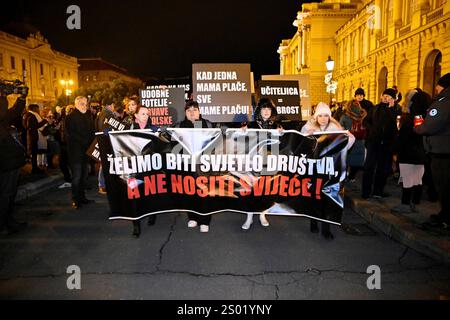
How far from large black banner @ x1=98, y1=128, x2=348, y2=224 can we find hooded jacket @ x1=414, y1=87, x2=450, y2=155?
1.50 meters

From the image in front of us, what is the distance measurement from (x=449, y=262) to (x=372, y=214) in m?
1.88

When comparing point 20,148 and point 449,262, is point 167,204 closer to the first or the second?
point 20,148

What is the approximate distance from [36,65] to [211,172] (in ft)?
264

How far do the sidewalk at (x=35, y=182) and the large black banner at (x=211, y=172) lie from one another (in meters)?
3.93

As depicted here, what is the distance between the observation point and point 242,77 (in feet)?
27.3

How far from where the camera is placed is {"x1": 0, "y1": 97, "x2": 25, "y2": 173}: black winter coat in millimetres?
5238

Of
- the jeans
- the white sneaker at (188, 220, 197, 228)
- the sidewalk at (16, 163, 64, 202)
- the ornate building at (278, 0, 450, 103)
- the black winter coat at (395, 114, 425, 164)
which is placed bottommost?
the white sneaker at (188, 220, 197, 228)

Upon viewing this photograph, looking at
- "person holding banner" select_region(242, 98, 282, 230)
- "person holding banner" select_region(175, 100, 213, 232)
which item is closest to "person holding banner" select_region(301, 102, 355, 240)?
"person holding banner" select_region(242, 98, 282, 230)

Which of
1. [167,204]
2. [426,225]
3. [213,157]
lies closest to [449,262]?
[426,225]

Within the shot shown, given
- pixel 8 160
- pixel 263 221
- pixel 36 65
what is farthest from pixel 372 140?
pixel 36 65

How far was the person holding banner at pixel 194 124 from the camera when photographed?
18.1 ft

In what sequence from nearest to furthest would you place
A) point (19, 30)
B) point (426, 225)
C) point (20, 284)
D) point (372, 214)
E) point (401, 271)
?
1. point (20, 284)
2. point (401, 271)
3. point (426, 225)
4. point (372, 214)
5. point (19, 30)

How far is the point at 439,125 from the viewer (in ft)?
15.7

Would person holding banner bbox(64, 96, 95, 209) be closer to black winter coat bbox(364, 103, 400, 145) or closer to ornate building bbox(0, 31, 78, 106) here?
black winter coat bbox(364, 103, 400, 145)
